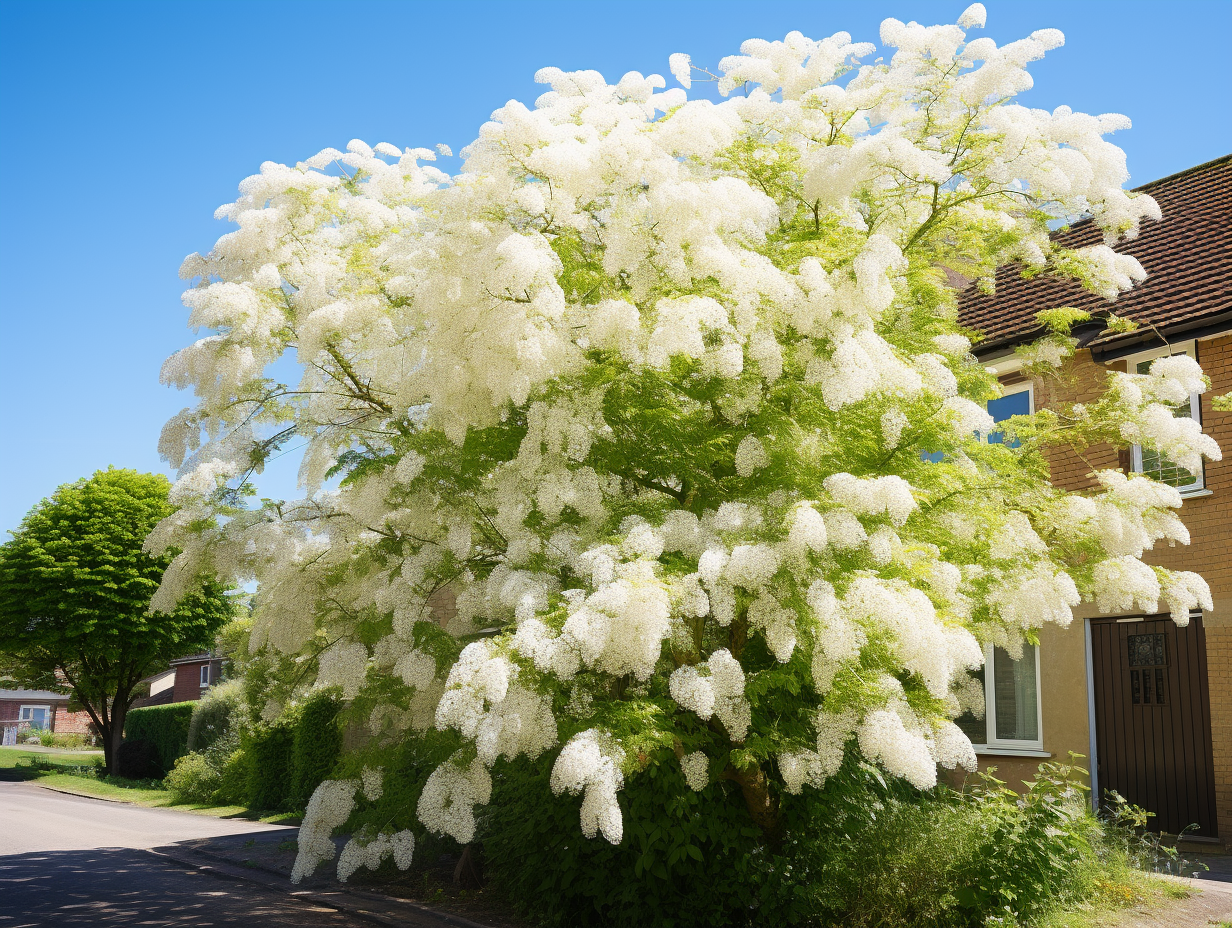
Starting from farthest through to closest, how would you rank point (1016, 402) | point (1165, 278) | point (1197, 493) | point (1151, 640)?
point (1016, 402), point (1165, 278), point (1151, 640), point (1197, 493)

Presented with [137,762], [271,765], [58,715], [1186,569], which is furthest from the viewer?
[58,715]

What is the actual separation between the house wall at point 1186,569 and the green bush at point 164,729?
26709 mm

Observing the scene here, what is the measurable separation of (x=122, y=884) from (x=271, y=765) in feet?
31.8

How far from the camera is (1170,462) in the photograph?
12164mm

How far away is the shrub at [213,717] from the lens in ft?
85.9

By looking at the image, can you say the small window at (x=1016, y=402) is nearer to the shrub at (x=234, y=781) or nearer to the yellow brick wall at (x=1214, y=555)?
the yellow brick wall at (x=1214, y=555)

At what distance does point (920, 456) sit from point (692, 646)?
2.48 metres

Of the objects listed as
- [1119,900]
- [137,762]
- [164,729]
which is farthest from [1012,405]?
[137,762]

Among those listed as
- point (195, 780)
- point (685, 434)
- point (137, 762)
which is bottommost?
point (137, 762)

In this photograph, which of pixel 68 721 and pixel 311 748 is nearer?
pixel 311 748

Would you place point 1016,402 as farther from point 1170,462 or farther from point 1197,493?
point 1197,493

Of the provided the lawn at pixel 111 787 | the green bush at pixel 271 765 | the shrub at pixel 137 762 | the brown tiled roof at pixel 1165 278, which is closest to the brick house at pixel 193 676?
the lawn at pixel 111 787

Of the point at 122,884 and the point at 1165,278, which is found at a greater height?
the point at 1165,278

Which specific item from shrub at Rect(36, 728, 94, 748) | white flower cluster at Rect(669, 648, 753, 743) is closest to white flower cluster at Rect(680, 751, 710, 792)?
white flower cluster at Rect(669, 648, 753, 743)
